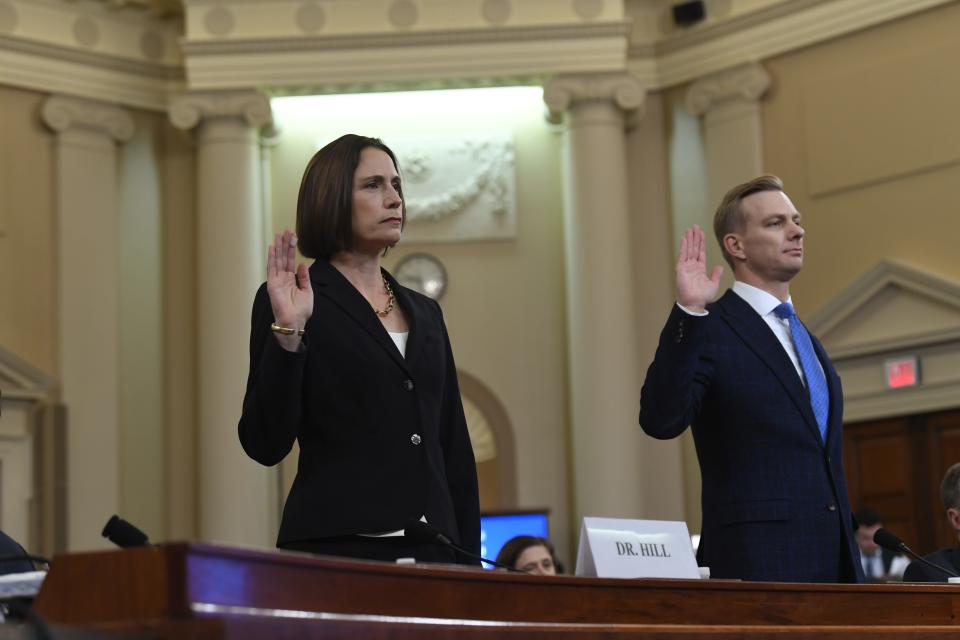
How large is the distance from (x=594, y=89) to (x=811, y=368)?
24.8 ft

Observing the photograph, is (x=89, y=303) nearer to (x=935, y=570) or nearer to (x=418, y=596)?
(x=935, y=570)

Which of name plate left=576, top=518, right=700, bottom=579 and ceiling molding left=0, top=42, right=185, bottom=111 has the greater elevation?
ceiling molding left=0, top=42, right=185, bottom=111

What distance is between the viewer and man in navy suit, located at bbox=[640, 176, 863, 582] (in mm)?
3363

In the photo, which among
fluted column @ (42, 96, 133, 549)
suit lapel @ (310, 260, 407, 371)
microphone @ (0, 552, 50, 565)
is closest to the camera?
microphone @ (0, 552, 50, 565)

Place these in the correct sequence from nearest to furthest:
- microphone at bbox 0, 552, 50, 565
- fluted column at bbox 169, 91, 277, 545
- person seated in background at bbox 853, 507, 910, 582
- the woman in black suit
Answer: microphone at bbox 0, 552, 50, 565
the woman in black suit
person seated in background at bbox 853, 507, 910, 582
fluted column at bbox 169, 91, 277, 545

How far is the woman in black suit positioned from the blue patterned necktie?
37.3 inches

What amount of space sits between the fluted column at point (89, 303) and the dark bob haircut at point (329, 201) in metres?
8.04

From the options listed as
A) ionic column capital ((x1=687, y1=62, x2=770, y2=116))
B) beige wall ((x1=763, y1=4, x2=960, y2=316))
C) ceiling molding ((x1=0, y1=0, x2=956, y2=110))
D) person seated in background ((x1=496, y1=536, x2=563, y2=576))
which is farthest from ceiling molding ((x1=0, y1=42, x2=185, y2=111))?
person seated in background ((x1=496, y1=536, x2=563, y2=576))

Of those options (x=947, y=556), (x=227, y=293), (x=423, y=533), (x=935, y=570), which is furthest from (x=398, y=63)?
(x=423, y=533)

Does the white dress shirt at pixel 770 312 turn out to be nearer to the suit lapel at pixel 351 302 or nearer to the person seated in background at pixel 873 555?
the suit lapel at pixel 351 302

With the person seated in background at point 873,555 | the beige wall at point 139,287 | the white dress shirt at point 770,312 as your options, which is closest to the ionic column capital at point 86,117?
the beige wall at point 139,287

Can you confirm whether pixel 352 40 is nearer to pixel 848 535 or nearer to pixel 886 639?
pixel 848 535

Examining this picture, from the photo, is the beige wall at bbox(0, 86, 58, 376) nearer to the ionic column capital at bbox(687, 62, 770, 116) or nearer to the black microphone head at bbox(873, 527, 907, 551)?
the ionic column capital at bbox(687, 62, 770, 116)

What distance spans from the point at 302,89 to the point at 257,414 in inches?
337
